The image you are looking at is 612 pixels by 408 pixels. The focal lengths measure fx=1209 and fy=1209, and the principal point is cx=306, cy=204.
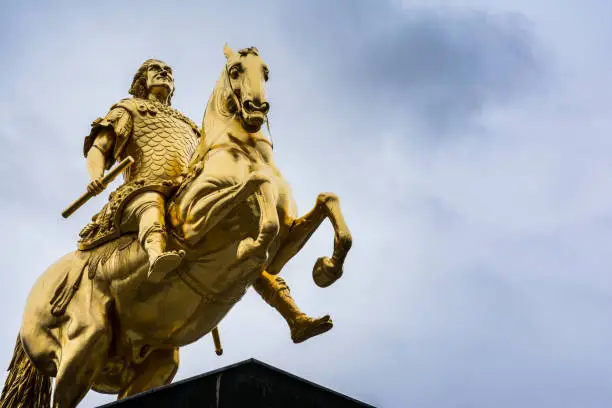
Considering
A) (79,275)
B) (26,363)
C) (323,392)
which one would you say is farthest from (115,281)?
(323,392)

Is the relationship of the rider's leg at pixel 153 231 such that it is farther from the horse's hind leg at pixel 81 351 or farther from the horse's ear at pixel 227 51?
the horse's ear at pixel 227 51

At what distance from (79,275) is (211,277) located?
1.00 meters

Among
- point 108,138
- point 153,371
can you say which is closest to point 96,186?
point 108,138

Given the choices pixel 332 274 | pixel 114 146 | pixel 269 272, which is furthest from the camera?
pixel 114 146

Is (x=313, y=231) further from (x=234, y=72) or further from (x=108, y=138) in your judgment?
(x=108, y=138)

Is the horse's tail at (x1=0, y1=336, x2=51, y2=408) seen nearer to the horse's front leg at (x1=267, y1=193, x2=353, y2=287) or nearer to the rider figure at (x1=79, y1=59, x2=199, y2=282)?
the rider figure at (x1=79, y1=59, x2=199, y2=282)

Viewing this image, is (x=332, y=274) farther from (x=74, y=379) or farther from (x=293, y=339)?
(x=74, y=379)

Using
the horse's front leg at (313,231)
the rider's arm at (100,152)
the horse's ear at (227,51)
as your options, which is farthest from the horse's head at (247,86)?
the rider's arm at (100,152)

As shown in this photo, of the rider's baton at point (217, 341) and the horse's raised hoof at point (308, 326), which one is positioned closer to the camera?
the horse's raised hoof at point (308, 326)

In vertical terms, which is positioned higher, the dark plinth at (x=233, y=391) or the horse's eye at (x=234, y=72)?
the horse's eye at (x=234, y=72)

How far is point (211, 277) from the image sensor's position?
330 inches

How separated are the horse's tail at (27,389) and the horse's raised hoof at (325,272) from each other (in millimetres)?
2124

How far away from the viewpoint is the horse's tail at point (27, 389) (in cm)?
870

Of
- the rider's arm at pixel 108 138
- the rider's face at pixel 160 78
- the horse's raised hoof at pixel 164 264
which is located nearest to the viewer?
the horse's raised hoof at pixel 164 264
